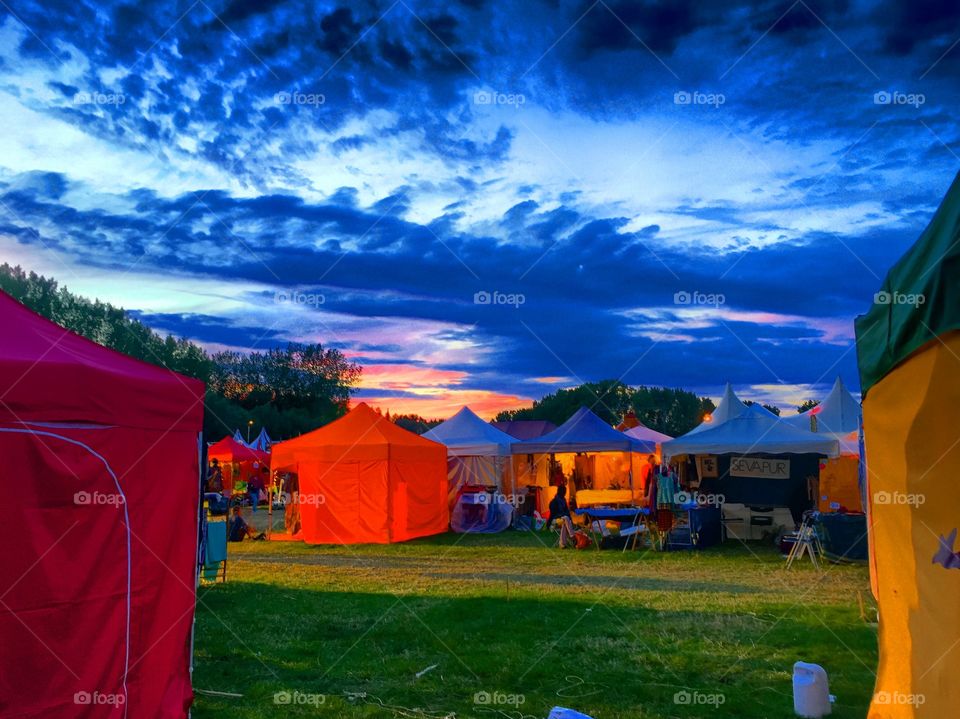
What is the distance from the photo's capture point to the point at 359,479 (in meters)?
18.3

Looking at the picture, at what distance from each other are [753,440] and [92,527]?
15.1 meters

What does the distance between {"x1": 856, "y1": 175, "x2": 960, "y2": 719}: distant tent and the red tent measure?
15.1 ft

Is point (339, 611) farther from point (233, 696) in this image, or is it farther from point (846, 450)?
point (846, 450)

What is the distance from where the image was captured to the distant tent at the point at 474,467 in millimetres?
21281

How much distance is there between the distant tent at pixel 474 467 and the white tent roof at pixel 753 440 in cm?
587

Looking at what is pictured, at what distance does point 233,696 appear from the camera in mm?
6223

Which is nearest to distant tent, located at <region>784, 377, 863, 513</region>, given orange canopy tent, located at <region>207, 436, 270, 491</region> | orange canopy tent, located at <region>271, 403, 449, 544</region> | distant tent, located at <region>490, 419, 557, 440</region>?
orange canopy tent, located at <region>271, 403, 449, 544</region>

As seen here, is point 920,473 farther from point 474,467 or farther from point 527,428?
point 527,428

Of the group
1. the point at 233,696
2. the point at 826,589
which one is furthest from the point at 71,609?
the point at 826,589

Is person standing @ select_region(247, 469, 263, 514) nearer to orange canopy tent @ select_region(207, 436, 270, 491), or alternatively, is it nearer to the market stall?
orange canopy tent @ select_region(207, 436, 270, 491)

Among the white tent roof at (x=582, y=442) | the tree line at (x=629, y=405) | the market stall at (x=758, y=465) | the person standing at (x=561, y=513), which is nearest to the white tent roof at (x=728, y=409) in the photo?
the market stall at (x=758, y=465)

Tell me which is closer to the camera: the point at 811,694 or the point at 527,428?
the point at 811,694

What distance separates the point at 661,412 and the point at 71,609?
9239 cm

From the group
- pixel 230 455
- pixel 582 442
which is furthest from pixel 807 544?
pixel 230 455
